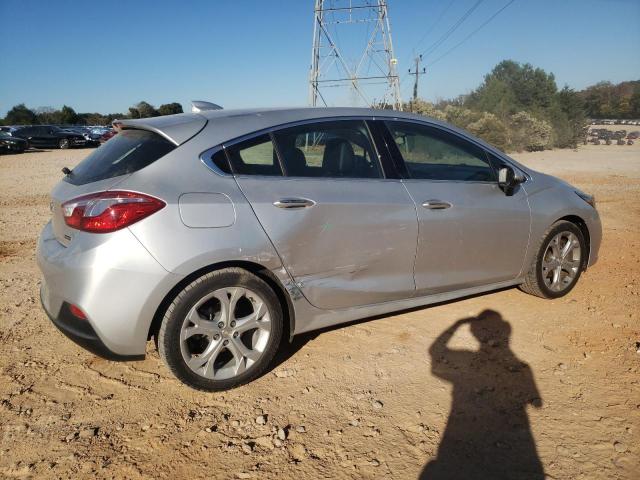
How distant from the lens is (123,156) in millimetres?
2748

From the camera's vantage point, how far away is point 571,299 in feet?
13.9

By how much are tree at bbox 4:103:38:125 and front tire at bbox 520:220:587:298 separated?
68443mm

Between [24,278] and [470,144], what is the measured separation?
4625mm

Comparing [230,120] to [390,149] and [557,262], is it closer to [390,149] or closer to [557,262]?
[390,149]

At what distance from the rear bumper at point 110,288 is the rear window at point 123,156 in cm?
44

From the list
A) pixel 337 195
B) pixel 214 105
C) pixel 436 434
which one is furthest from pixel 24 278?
pixel 436 434

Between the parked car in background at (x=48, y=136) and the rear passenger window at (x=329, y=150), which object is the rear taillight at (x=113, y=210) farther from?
the parked car in background at (x=48, y=136)

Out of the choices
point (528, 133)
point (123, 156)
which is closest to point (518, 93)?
point (528, 133)

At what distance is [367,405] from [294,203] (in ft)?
4.24

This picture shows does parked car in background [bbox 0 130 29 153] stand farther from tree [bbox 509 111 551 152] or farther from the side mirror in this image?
the side mirror

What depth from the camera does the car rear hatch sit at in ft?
8.57

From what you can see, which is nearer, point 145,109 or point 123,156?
point 123,156

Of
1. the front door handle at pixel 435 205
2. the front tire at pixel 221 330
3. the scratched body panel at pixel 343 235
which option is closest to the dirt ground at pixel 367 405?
the front tire at pixel 221 330

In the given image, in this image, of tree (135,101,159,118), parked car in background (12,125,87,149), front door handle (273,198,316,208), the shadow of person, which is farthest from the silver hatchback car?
tree (135,101,159,118)
